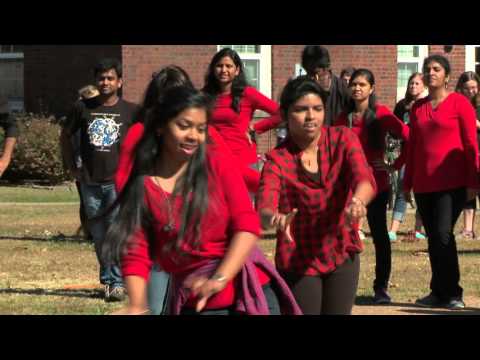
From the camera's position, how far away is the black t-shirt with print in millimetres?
10133

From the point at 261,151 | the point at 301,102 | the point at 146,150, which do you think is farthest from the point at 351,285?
the point at 261,151

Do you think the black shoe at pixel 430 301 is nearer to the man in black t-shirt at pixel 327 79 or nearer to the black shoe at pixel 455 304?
the black shoe at pixel 455 304

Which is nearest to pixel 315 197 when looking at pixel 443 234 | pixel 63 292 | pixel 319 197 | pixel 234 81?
pixel 319 197

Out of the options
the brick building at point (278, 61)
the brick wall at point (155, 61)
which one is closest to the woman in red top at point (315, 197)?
the brick building at point (278, 61)

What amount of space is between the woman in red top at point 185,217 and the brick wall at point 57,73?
2230cm

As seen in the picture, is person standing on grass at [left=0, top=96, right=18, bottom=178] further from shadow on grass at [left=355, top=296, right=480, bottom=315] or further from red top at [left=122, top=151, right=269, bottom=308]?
red top at [left=122, top=151, right=269, bottom=308]

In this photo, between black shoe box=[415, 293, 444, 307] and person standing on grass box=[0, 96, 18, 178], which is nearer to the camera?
black shoe box=[415, 293, 444, 307]

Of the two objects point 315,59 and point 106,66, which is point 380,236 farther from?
point 106,66

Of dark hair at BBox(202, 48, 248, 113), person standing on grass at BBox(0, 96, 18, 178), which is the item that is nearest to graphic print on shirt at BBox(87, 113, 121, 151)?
dark hair at BBox(202, 48, 248, 113)

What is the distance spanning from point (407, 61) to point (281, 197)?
19778 mm

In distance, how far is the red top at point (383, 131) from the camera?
30.8 feet

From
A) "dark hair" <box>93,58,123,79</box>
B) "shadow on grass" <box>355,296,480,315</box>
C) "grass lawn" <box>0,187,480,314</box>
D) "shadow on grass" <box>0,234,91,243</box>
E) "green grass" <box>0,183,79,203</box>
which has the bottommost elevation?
"green grass" <box>0,183,79,203</box>

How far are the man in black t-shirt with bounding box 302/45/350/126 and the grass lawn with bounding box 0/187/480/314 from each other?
63.7 inches
